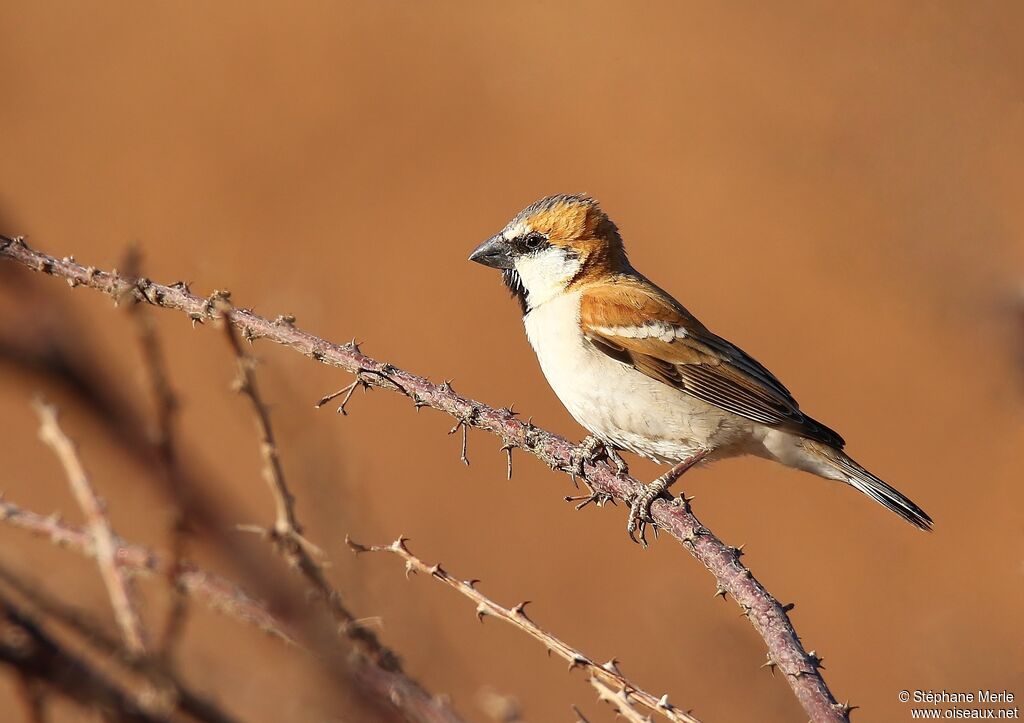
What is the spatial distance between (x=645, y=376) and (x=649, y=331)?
279mm

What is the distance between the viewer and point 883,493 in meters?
4.35

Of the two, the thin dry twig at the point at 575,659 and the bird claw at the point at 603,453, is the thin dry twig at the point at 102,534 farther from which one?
the bird claw at the point at 603,453

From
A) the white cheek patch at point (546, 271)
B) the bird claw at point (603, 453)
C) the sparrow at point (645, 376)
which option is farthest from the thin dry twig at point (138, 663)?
the white cheek patch at point (546, 271)

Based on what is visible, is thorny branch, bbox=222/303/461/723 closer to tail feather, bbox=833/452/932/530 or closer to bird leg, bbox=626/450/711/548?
bird leg, bbox=626/450/711/548

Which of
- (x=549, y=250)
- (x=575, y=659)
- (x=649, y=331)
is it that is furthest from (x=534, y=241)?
(x=575, y=659)

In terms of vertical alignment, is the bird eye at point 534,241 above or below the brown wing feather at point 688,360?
above

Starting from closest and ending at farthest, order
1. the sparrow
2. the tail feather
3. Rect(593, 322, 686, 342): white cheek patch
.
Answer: the tail feather, the sparrow, Rect(593, 322, 686, 342): white cheek patch

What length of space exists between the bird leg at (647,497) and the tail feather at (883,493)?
2.16 ft

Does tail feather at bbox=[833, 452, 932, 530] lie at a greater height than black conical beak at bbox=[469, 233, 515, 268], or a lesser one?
lesser

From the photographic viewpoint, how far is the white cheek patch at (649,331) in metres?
4.60

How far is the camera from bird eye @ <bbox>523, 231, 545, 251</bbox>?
16.6 ft

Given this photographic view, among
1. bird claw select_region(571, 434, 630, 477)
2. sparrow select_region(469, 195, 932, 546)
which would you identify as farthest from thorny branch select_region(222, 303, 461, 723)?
sparrow select_region(469, 195, 932, 546)

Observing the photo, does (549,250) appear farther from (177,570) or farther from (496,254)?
(177,570)

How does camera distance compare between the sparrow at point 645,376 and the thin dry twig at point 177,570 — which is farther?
the sparrow at point 645,376
